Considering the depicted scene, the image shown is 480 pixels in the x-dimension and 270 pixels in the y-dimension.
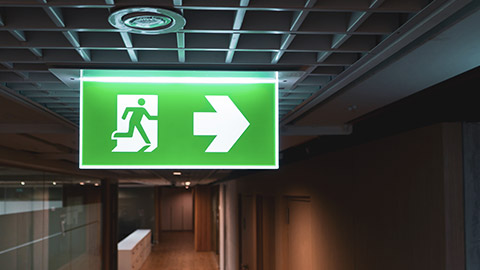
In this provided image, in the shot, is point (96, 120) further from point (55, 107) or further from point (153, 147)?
point (55, 107)

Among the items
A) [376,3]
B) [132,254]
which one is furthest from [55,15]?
[132,254]

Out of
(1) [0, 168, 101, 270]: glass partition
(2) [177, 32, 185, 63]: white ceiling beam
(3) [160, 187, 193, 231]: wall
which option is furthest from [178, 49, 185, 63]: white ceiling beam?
(3) [160, 187, 193, 231]: wall

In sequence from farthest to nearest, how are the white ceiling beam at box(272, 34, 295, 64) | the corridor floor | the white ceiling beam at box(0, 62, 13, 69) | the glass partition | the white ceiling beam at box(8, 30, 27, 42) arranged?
1. the corridor floor
2. the glass partition
3. the white ceiling beam at box(0, 62, 13, 69)
4. the white ceiling beam at box(272, 34, 295, 64)
5. the white ceiling beam at box(8, 30, 27, 42)

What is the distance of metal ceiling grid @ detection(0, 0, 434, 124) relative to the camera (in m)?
1.71

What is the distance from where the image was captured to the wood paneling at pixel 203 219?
70.2 feet

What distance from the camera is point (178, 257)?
1922cm

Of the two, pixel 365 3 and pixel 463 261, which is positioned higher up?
pixel 365 3

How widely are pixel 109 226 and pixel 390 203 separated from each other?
8.72 m

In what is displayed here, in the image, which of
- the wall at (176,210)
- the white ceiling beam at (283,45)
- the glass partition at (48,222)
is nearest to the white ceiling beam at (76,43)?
the white ceiling beam at (283,45)

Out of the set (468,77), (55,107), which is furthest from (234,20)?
(55,107)

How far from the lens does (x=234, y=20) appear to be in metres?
1.89

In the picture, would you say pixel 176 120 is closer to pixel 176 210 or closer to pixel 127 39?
pixel 127 39

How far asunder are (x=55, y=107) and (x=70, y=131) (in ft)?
0.69

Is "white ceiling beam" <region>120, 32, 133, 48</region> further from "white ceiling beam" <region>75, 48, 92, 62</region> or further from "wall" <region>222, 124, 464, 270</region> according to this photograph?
"wall" <region>222, 124, 464, 270</region>
